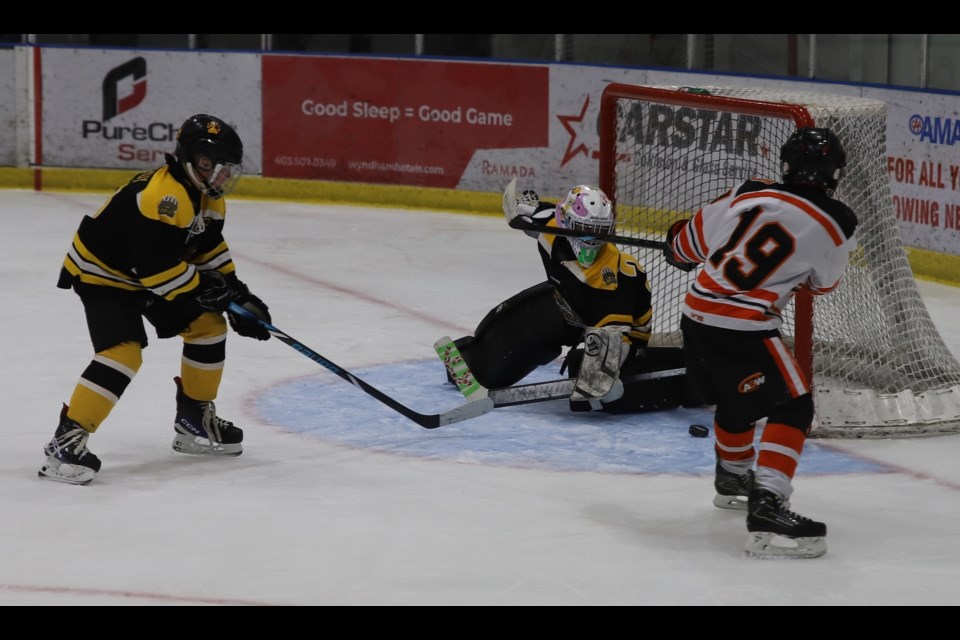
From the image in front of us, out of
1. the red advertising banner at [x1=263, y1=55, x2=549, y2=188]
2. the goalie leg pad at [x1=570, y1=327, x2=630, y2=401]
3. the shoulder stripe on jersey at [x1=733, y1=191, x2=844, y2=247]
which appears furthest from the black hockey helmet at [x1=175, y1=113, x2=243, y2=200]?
the red advertising banner at [x1=263, y1=55, x2=549, y2=188]

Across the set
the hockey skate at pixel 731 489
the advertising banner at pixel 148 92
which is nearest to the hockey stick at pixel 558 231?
the hockey skate at pixel 731 489

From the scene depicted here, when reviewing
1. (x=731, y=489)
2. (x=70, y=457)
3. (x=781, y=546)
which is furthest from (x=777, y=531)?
(x=70, y=457)

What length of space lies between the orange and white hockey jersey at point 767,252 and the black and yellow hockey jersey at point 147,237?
131 cm

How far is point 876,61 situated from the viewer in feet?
28.3

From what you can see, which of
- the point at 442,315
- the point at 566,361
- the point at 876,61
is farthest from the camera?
the point at 876,61

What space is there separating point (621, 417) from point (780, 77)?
3674 mm

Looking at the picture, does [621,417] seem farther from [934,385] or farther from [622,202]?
[622,202]

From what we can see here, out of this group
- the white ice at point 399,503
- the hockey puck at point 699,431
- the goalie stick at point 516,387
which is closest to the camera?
the white ice at point 399,503

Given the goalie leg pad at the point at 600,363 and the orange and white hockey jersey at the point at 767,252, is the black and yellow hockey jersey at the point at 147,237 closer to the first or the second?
the goalie leg pad at the point at 600,363

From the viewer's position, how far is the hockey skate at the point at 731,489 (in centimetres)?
383

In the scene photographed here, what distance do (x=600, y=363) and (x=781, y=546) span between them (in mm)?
1221

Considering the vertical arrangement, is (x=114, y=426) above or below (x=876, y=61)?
below
